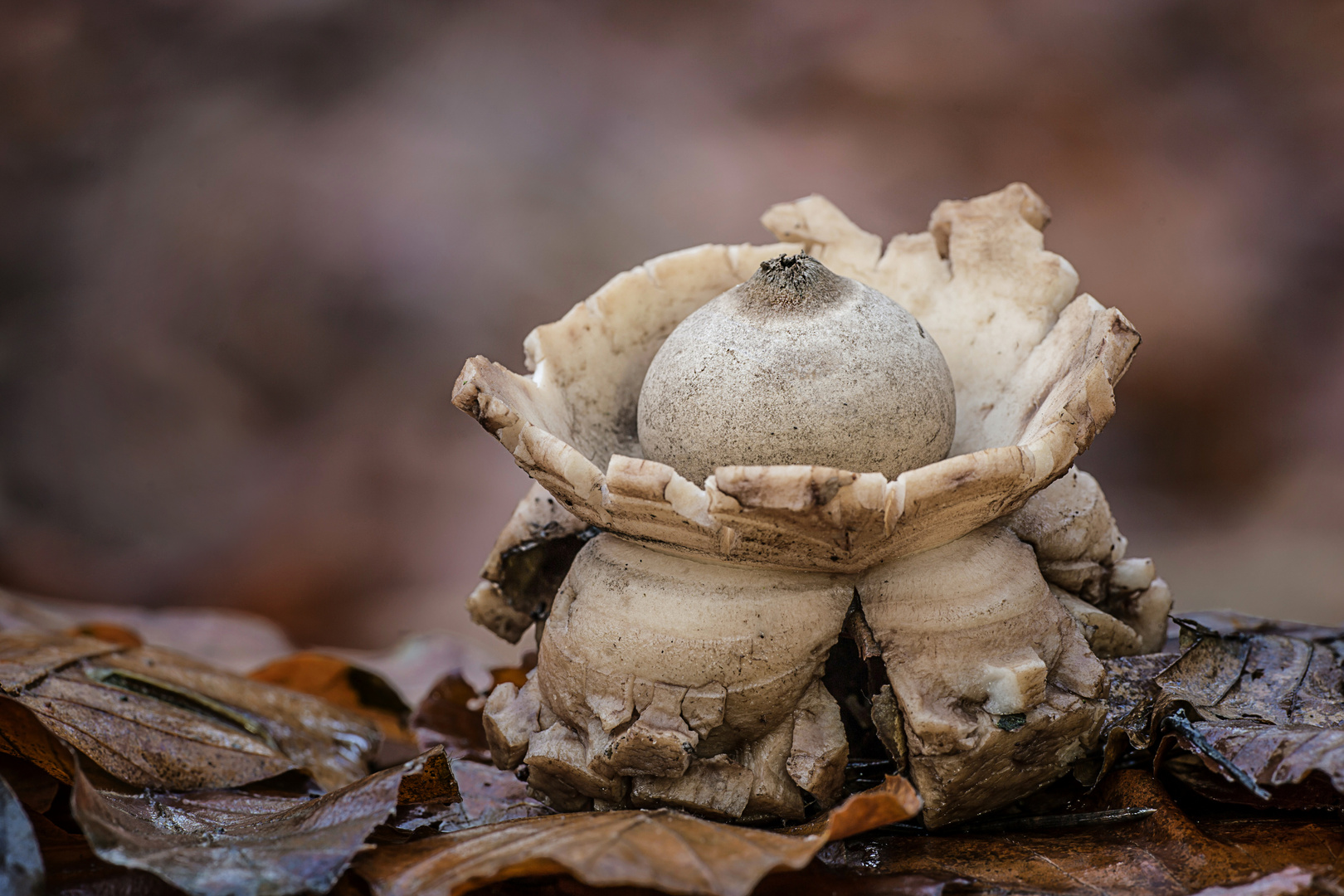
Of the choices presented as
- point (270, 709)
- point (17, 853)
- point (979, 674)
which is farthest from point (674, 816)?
point (270, 709)

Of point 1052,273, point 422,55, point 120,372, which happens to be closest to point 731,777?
point 1052,273

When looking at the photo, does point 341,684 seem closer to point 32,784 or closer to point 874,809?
point 32,784

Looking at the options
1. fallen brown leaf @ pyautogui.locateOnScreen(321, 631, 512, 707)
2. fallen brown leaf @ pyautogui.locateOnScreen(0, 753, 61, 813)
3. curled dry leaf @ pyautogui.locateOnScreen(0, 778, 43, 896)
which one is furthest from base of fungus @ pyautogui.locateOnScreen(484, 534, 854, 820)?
fallen brown leaf @ pyautogui.locateOnScreen(321, 631, 512, 707)

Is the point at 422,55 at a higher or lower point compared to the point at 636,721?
higher

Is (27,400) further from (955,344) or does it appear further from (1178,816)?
(1178,816)

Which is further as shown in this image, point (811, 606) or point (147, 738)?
point (147, 738)

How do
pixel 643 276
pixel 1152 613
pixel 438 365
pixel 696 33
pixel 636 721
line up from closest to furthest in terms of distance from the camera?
pixel 636 721 < pixel 1152 613 < pixel 643 276 < pixel 696 33 < pixel 438 365

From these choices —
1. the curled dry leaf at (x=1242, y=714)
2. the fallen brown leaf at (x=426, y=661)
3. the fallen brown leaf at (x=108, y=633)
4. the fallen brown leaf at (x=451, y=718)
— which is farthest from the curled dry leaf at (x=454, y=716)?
the curled dry leaf at (x=1242, y=714)

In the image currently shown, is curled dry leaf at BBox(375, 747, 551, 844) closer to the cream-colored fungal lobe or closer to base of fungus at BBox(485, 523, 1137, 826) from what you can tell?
base of fungus at BBox(485, 523, 1137, 826)
